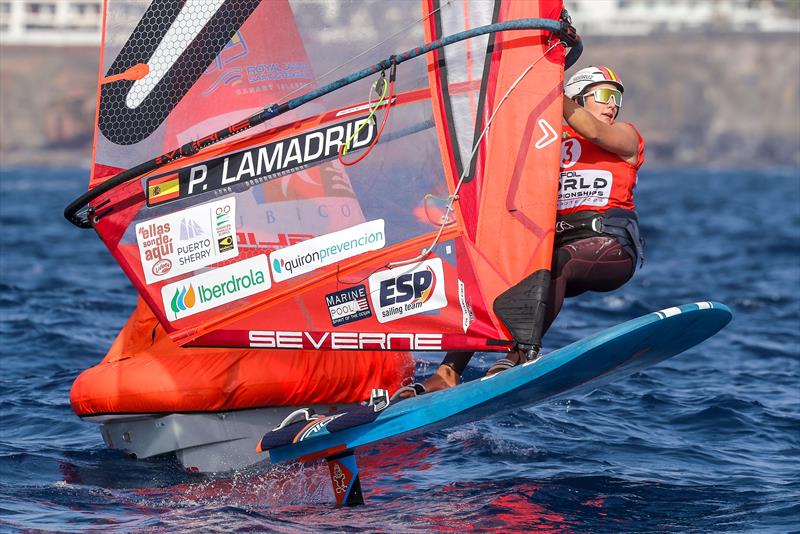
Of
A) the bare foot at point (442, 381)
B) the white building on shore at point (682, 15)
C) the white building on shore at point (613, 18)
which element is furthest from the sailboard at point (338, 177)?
the white building on shore at point (682, 15)

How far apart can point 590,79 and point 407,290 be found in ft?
5.59

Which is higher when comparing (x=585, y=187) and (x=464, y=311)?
(x=585, y=187)

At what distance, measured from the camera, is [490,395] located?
5992 millimetres

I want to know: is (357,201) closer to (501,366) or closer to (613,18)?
(501,366)

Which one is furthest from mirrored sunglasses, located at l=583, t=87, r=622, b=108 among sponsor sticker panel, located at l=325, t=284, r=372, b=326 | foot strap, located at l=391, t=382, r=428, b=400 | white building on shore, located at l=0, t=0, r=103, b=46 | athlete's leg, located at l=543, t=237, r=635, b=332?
white building on shore, located at l=0, t=0, r=103, b=46

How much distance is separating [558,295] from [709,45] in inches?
4137

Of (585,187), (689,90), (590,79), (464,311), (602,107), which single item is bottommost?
(464,311)

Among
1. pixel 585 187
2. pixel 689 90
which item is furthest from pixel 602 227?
pixel 689 90

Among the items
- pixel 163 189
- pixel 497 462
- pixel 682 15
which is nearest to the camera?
pixel 163 189

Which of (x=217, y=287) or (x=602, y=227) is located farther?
(x=602, y=227)

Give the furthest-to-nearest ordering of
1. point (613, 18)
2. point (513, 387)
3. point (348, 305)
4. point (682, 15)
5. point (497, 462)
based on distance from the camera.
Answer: point (682, 15) → point (613, 18) → point (497, 462) → point (348, 305) → point (513, 387)

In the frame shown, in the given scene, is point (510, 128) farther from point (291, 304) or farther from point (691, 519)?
point (691, 519)

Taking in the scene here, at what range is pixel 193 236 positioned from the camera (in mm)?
6621

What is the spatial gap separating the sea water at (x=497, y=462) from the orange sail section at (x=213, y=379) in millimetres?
472
